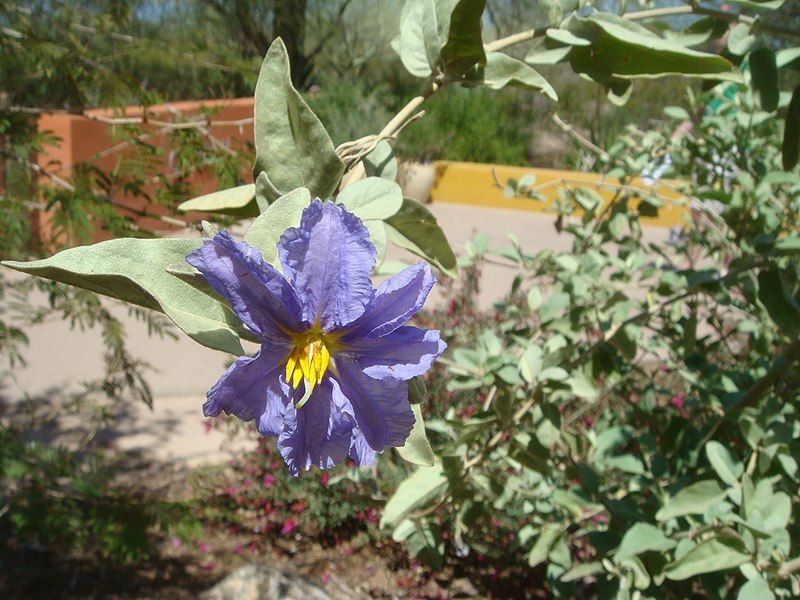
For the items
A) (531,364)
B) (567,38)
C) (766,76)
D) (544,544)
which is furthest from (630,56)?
(544,544)

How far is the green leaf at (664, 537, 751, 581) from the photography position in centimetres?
125

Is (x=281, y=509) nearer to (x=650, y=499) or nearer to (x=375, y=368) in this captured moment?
(x=650, y=499)

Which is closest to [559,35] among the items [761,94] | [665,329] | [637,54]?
[637,54]

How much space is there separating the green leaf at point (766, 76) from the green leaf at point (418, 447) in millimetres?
860

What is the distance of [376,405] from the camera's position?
1.88 ft

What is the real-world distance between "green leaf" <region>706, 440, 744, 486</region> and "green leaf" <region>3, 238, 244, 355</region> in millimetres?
1116

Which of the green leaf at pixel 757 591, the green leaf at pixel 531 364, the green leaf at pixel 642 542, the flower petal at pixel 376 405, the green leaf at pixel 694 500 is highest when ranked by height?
the flower petal at pixel 376 405

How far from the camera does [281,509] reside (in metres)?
3.58

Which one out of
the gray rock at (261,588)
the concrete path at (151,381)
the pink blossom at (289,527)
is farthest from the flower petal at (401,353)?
the concrete path at (151,381)

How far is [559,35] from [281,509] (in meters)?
2.98

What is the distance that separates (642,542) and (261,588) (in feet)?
4.70

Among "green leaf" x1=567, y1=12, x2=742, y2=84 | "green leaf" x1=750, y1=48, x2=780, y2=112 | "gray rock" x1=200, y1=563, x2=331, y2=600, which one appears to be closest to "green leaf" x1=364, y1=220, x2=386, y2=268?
"green leaf" x1=567, y1=12, x2=742, y2=84

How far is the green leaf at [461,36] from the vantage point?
0.81 m

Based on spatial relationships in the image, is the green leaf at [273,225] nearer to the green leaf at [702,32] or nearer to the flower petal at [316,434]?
the flower petal at [316,434]
